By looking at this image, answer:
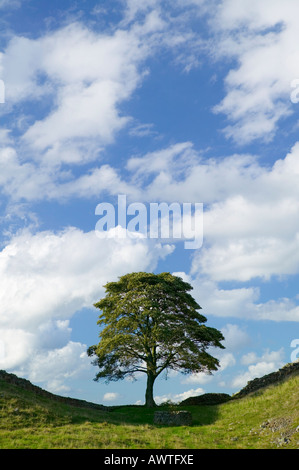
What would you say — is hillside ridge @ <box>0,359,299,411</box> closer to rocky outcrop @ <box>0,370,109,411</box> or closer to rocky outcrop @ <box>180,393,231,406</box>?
rocky outcrop @ <box>0,370,109,411</box>

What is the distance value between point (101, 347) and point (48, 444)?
25.5 meters

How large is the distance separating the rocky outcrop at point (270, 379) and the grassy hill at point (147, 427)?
290 centimetres

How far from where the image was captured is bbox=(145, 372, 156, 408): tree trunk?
144 ft

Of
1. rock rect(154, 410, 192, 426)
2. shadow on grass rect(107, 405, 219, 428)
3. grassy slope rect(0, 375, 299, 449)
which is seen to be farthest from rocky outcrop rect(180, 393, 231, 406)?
rock rect(154, 410, 192, 426)

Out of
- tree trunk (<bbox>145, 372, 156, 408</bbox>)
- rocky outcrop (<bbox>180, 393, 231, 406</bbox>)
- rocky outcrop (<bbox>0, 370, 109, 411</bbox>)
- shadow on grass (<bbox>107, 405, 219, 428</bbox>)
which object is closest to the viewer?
shadow on grass (<bbox>107, 405, 219, 428</bbox>)

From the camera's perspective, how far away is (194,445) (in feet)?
66.9

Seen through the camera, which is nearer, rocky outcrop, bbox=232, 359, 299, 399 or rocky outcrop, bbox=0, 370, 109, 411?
rocky outcrop, bbox=0, 370, 109, 411

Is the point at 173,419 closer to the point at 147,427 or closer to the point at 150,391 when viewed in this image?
the point at 147,427

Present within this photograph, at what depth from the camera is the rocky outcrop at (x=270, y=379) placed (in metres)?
40.4

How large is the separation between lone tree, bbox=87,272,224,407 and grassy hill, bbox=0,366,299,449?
7.58 meters

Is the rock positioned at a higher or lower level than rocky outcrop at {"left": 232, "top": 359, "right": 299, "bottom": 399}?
lower

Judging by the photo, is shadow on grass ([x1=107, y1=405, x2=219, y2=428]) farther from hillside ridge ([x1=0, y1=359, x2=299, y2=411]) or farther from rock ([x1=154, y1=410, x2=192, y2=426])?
hillside ridge ([x1=0, y1=359, x2=299, y2=411])

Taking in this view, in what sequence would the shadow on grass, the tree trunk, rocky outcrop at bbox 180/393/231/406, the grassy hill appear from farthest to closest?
rocky outcrop at bbox 180/393/231/406
the tree trunk
the shadow on grass
the grassy hill

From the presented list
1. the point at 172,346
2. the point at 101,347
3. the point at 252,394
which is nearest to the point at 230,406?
the point at 252,394
